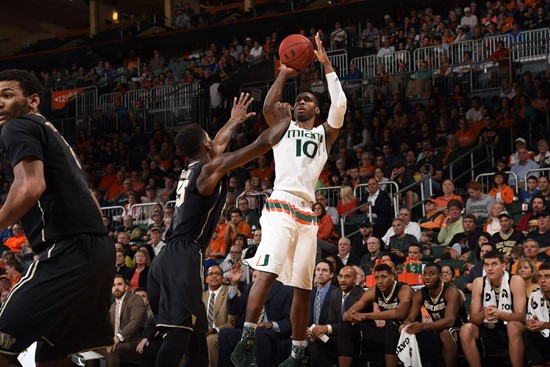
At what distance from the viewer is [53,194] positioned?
177 inches

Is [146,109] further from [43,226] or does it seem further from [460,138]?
[43,226]

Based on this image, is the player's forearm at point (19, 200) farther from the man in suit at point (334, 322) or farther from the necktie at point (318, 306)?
the necktie at point (318, 306)

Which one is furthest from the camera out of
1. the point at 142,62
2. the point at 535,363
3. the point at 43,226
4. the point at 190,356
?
the point at 142,62

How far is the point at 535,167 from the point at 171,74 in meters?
12.6

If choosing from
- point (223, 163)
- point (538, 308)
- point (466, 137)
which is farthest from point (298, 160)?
point (466, 137)

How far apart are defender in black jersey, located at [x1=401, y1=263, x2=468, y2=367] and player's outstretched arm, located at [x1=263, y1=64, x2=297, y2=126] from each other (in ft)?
11.7

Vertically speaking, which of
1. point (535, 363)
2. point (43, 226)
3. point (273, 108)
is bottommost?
point (535, 363)

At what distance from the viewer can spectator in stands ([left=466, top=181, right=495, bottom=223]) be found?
1311 centimetres

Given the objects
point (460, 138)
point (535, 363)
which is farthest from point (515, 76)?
point (535, 363)

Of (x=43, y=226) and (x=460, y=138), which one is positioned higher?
(x=460, y=138)

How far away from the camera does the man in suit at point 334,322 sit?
10289mm

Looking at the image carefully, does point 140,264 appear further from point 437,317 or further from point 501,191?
point 501,191

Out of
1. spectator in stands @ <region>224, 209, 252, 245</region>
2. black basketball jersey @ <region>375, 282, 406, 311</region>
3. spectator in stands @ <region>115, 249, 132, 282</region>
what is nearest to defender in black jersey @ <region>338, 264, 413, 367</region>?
black basketball jersey @ <region>375, 282, 406, 311</region>

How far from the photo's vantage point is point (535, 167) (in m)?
13.9
